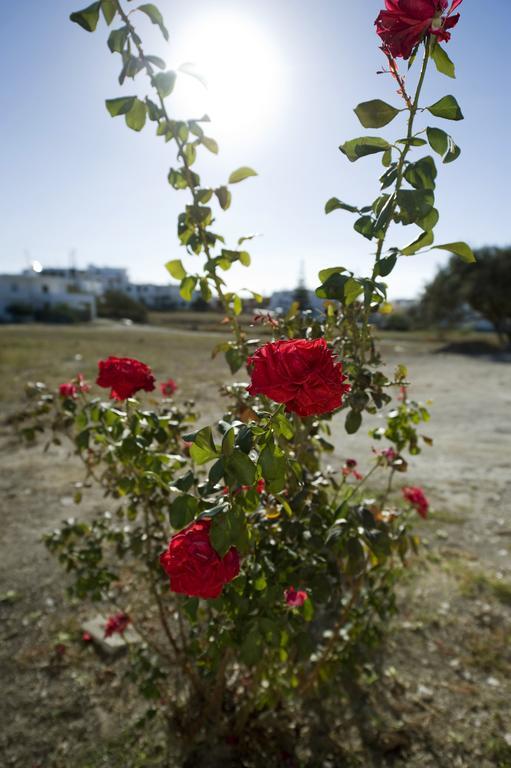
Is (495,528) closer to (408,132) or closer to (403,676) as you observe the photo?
(403,676)

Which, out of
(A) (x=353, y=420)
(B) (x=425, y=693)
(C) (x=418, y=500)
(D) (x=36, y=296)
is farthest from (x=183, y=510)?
(D) (x=36, y=296)

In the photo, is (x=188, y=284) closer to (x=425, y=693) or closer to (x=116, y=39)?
(x=116, y=39)

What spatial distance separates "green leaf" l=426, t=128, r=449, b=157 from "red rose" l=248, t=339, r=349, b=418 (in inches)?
18.5

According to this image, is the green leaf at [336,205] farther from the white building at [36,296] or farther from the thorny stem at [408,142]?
the white building at [36,296]

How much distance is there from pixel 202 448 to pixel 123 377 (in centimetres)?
62

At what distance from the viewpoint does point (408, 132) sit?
949 mm

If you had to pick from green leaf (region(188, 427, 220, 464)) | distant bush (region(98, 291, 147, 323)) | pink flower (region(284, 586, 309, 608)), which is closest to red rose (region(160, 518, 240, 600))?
green leaf (region(188, 427, 220, 464))

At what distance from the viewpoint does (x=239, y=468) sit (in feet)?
2.71

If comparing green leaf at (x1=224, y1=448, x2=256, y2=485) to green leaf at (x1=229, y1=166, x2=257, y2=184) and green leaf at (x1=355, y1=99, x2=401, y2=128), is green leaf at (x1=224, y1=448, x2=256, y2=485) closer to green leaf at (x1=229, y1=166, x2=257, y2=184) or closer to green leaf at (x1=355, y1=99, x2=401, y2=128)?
green leaf at (x1=355, y1=99, x2=401, y2=128)

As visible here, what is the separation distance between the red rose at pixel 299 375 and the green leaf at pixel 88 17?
890mm

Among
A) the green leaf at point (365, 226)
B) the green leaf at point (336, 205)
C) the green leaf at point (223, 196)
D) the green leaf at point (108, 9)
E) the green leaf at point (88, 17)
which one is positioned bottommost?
the green leaf at point (365, 226)

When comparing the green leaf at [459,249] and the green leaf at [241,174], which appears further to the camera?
the green leaf at [241,174]

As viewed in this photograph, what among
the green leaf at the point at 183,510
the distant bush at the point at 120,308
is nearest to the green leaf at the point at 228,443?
the green leaf at the point at 183,510

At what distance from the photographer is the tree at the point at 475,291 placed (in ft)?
66.5
